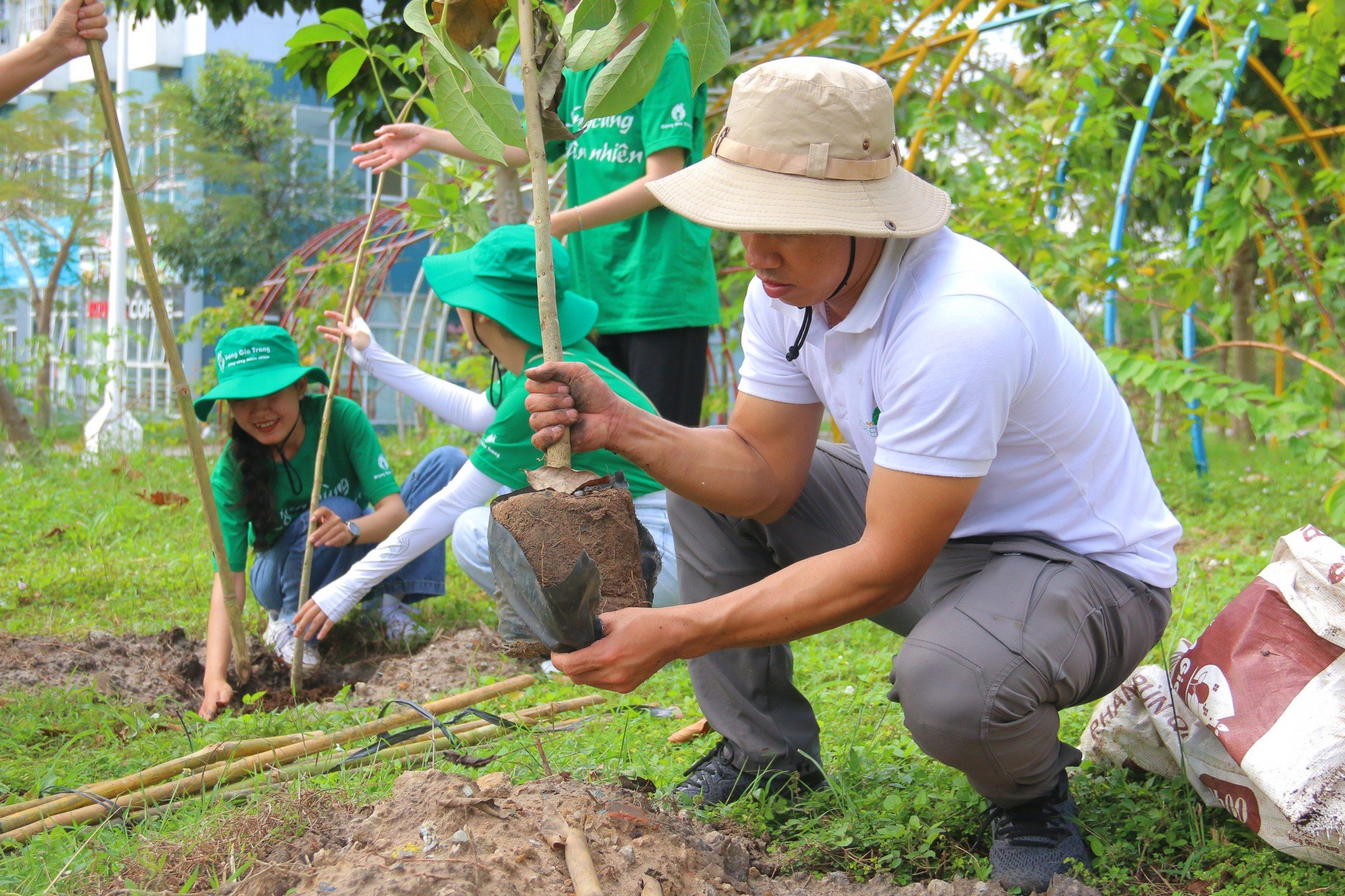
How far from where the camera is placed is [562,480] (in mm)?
1627

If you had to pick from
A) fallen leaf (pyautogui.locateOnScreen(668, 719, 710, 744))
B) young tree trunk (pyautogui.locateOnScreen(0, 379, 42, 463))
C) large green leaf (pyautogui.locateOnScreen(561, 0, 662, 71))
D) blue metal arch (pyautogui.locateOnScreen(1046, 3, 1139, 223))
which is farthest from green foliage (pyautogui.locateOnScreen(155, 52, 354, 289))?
large green leaf (pyautogui.locateOnScreen(561, 0, 662, 71))

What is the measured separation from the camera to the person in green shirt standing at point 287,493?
3.02 meters

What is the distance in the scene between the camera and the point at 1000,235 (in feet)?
14.8

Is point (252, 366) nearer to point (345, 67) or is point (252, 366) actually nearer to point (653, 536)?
point (345, 67)

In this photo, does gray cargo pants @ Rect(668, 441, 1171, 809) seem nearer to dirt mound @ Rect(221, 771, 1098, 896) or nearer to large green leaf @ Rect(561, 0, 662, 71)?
dirt mound @ Rect(221, 771, 1098, 896)

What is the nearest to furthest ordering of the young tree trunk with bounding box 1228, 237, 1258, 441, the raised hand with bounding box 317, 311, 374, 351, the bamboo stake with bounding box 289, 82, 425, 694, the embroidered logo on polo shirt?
the embroidered logo on polo shirt < the bamboo stake with bounding box 289, 82, 425, 694 < the raised hand with bounding box 317, 311, 374, 351 < the young tree trunk with bounding box 1228, 237, 1258, 441

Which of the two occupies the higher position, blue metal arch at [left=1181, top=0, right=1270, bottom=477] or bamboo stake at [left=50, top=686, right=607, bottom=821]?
blue metal arch at [left=1181, top=0, right=1270, bottom=477]

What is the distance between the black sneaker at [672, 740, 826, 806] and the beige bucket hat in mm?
1004

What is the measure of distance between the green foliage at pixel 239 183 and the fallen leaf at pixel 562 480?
15.1m

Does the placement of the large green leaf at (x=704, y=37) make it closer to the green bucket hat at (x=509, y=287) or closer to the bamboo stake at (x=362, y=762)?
the green bucket hat at (x=509, y=287)

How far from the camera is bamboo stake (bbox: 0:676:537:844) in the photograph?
1.85 meters

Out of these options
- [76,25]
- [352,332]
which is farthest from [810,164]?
[352,332]

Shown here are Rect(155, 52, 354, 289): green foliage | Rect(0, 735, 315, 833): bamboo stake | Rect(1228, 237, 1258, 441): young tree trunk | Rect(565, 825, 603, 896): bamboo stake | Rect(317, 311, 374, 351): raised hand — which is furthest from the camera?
Rect(155, 52, 354, 289): green foliage

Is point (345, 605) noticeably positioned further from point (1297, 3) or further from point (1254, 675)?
point (1297, 3)
